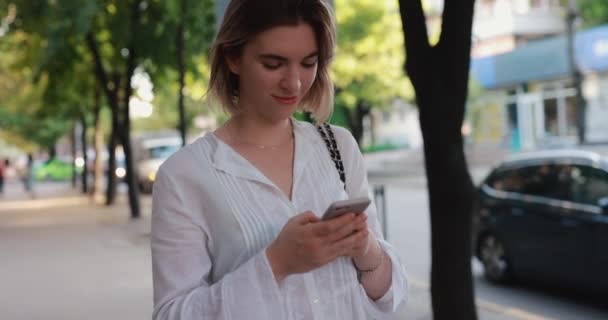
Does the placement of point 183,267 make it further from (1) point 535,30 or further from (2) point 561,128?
(1) point 535,30

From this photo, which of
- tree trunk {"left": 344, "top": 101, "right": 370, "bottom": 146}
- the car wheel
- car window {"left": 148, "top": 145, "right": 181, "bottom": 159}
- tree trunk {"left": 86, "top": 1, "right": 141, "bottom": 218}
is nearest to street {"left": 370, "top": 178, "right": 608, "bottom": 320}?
the car wheel

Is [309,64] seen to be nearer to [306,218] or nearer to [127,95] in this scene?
[306,218]

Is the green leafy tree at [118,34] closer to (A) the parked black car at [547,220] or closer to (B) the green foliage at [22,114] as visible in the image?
(B) the green foliage at [22,114]

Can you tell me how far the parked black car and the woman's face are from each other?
287 inches

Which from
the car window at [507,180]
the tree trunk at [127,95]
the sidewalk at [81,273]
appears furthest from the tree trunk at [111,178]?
the car window at [507,180]

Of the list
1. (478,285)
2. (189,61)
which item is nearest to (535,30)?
(189,61)

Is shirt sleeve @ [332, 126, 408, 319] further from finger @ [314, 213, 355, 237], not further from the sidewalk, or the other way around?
the sidewalk

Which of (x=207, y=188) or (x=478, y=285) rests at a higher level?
(x=207, y=188)

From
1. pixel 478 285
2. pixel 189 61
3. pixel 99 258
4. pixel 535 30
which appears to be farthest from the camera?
pixel 535 30

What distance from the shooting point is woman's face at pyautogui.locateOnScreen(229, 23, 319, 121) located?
1969 mm

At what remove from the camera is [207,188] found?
6.40 ft

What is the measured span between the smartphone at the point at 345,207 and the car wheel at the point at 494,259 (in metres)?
8.97

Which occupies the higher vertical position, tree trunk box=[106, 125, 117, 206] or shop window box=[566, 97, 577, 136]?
shop window box=[566, 97, 577, 136]

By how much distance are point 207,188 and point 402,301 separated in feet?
2.04
